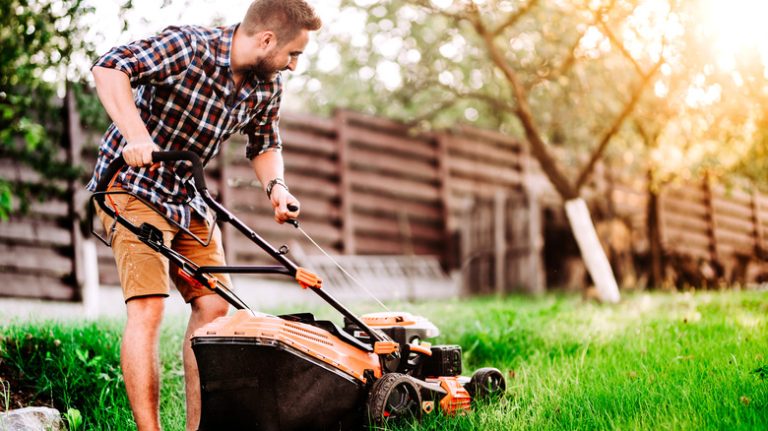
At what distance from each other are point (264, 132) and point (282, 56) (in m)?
0.50

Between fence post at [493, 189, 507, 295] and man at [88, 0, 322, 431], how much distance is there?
7.09 meters

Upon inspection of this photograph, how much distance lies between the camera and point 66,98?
7211 millimetres

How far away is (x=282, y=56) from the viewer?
10.2 ft

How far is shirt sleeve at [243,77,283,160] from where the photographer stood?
3.48m

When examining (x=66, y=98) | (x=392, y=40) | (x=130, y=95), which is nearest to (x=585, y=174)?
(x=392, y=40)

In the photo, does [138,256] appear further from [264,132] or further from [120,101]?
[264,132]

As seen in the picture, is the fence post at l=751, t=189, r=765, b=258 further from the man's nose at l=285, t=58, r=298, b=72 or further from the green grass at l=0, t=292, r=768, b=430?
the man's nose at l=285, t=58, r=298, b=72

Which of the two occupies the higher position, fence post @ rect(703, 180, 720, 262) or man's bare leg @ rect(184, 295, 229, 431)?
fence post @ rect(703, 180, 720, 262)

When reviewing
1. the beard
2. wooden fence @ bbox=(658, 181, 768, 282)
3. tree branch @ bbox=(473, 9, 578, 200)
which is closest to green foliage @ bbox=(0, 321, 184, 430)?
the beard

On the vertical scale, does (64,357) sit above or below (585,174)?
below

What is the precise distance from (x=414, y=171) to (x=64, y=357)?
Answer: 7.16 metres

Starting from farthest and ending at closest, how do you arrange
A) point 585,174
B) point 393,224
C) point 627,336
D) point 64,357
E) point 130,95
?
point 393,224 < point 585,174 < point 627,336 < point 64,357 < point 130,95

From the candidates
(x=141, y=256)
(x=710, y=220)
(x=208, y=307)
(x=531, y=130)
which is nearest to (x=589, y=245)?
(x=531, y=130)

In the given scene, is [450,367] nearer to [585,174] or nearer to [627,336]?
[627,336]
